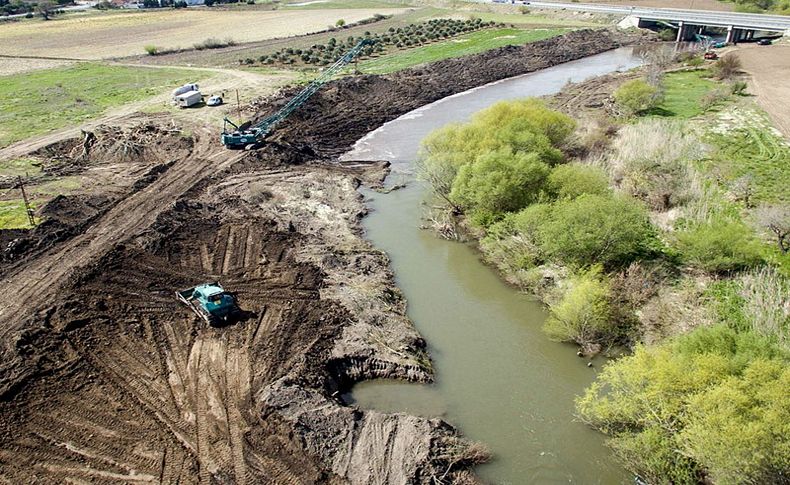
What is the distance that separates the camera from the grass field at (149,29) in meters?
87.5

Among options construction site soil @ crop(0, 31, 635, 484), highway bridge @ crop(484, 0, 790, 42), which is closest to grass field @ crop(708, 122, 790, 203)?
construction site soil @ crop(0, 31, 635, 484)

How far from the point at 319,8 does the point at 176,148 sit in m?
108

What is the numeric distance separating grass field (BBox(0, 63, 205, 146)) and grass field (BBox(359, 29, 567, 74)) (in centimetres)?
2393

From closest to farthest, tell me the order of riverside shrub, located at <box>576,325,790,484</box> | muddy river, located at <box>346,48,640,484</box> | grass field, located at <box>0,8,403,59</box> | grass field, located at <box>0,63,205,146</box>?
riverside shrub, located at <box>576,325,790,484</box> < muddy river, located at <box>346,48,640,484</box> < grass field, located at <box>0,63,205,146</box> < grass field, located at <box>0,8,403,59</box>

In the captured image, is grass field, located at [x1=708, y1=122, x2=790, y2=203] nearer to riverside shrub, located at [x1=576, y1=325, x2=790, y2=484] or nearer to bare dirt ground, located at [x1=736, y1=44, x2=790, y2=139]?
bare dirt ground, located at [x1=736, y1=44, x2=790, y2=139]

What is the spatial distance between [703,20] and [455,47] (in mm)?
41210

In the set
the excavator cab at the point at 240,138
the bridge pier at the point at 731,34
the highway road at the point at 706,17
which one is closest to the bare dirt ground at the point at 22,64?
the excavator cab at the point at 240,138

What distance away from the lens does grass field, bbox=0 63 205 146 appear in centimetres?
5109

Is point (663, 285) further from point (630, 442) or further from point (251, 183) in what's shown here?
point (251, 183)

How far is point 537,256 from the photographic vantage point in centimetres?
2989

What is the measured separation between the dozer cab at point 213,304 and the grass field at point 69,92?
30.9m

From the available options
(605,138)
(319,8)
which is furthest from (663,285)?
(319,8)

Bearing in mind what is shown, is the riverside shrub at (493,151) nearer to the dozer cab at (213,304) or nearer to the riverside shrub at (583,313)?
the riverside shrub at (583,313)

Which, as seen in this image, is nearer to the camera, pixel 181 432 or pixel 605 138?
pixel 181 432
